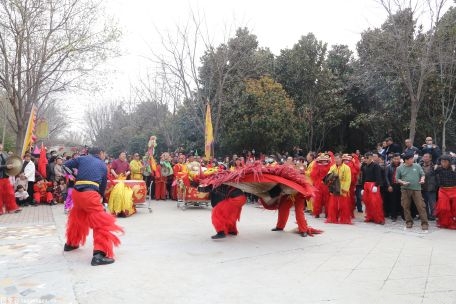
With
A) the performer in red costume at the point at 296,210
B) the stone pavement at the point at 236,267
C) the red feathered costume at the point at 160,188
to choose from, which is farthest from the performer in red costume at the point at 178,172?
the performer in red costume at the point at 296,210

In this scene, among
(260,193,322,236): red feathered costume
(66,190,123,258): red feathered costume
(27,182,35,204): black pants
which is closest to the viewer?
(66,190,123,258): red feathered costume

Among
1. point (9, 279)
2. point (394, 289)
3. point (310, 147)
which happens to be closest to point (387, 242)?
point (394, 289)

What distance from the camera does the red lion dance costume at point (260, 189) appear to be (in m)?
6.67

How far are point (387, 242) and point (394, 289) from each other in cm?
266

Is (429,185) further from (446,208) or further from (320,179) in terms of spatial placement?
(320,179)

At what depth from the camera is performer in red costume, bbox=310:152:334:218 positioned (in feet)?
34.1

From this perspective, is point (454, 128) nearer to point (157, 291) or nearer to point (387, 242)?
point (387, 242)

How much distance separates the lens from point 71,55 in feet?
50.9

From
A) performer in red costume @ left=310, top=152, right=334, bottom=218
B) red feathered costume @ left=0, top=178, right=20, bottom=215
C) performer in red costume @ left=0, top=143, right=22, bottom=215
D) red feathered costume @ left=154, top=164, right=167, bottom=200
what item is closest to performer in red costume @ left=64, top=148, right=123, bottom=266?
performer in red costume @ left=0, top=143, right=22, bottom=215

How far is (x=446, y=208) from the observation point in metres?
8.73

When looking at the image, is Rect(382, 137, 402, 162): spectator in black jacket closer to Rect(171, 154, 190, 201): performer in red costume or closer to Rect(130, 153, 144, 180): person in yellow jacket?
Rect(171, 154, 190, 201): performer in red costume

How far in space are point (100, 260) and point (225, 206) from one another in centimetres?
236

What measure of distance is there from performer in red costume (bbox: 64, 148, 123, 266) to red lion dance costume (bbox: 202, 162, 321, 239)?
1798mm

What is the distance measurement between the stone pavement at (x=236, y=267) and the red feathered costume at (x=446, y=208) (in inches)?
28.0
